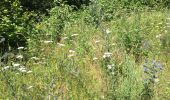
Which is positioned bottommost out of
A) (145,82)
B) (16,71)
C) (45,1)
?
(45,1)

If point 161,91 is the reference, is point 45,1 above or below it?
below

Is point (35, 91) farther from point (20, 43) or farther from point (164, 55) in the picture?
point (20, 43)

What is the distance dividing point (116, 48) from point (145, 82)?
2.04 meters

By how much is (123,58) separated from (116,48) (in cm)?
60

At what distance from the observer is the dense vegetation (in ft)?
15.2

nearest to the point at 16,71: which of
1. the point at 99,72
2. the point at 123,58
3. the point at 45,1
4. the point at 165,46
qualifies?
the point at 99,72

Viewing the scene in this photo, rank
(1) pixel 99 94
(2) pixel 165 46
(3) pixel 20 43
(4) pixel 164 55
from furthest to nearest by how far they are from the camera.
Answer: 1. (3) pixel 20 43
2. (2) pixel 165 46
3. (4) pixel 164 55
4. (1) pixel 99 94

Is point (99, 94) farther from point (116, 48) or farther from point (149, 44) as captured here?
point (149, 44)

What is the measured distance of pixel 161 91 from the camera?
4.76m

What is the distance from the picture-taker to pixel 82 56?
6.21m

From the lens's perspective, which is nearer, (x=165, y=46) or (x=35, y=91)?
(x=35, y=91)

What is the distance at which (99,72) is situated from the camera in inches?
212

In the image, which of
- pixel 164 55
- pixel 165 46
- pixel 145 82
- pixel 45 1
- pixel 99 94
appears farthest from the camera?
pixel 45 1

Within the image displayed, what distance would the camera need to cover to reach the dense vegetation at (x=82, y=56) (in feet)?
15.2
